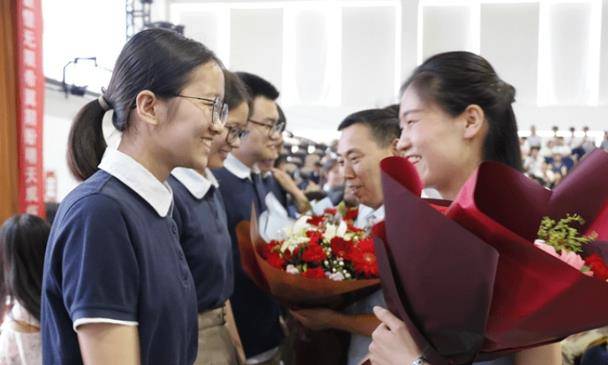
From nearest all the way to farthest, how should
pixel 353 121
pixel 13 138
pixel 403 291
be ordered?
pixel 403 291
pixel 353 121
pixel 13 138

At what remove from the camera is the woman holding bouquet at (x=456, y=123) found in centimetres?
135

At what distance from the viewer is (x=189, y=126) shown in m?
1.29

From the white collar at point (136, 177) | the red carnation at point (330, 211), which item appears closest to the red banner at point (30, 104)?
the red carnation at point (330, 211)

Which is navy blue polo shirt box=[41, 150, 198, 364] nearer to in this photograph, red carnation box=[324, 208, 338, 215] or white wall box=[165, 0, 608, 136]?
red carnation box=[324, 208, 338, 215]

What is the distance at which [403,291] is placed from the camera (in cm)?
99

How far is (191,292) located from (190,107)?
369mm

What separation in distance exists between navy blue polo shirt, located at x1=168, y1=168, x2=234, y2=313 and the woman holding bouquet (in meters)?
0.67

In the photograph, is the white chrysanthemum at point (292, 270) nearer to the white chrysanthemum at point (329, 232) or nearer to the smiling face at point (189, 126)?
the white chrysanthemum at point (329, 232)

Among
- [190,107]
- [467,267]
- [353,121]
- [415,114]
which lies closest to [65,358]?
[190,107]

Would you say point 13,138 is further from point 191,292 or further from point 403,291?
point 403,291

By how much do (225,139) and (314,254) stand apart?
61cm

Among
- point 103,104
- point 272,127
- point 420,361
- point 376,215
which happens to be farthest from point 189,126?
point 272,127

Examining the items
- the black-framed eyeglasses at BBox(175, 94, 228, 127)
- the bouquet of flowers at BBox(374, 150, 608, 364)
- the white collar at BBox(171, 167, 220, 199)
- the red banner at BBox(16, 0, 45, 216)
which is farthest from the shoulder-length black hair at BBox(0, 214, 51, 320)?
the red banner at BBox(16, 0, 45, 216)

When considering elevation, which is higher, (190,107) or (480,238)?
(190,107)
